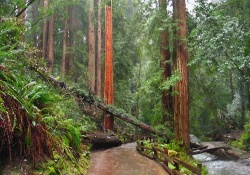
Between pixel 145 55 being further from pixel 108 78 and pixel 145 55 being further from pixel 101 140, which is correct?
pixel 101 140

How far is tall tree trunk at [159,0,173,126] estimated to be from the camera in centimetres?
1459

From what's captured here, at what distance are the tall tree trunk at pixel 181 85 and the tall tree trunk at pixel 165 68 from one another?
4.91 feet

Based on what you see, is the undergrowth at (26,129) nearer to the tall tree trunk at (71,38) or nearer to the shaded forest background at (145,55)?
the shaded forest background at (145,55)

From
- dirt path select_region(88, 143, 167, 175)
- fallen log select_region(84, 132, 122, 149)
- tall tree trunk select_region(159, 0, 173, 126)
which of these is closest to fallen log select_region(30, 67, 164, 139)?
tall tree trunk select_region(159, 0, 173, 126)

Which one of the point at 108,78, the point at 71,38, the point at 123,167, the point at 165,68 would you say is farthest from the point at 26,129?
the point at 71,38

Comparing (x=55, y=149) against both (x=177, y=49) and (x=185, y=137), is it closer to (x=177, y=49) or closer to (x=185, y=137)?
(x=185, y=137)

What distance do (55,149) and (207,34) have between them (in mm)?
7063

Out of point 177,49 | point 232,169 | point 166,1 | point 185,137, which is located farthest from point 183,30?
point 232,169

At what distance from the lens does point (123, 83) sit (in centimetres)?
2489

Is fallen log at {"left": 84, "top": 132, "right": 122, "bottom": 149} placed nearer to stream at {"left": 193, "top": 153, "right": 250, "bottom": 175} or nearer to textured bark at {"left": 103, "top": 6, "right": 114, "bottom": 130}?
textured bark at {"left": 103, "top": 6, "right": 114, "bottom": 130}

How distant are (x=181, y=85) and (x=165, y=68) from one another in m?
3.25

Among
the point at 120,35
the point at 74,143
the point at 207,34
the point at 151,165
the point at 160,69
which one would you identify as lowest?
the point at 151,165

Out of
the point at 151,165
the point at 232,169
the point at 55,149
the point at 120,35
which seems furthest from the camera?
the point at 120,35

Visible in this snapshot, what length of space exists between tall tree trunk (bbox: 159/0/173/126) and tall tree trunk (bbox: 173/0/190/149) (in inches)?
59.0
